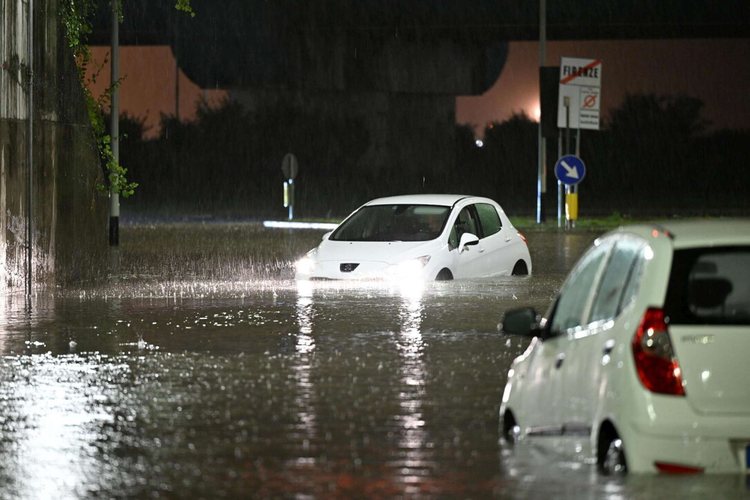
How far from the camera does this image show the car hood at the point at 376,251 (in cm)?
2253

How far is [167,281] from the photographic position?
82.0 feet

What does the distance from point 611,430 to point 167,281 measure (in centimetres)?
1757

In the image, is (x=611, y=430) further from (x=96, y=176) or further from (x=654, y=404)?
(x=96, y=176)

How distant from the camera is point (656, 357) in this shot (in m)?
7.64

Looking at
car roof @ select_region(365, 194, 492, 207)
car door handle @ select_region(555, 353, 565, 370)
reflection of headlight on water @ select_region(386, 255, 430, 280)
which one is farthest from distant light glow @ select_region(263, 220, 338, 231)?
car door handle @ select_region(555, 353, 565, 370)

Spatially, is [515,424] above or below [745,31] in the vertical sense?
below

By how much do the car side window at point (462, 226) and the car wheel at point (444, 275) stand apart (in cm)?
31

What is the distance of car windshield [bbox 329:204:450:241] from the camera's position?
23.2 meters

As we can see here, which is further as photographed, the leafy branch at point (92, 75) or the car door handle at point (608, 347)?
the leafy branch at point (92, 75)

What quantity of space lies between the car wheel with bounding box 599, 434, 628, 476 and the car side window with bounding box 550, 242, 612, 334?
2.71 feet

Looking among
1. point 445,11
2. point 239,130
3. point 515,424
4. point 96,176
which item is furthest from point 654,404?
point 239,130

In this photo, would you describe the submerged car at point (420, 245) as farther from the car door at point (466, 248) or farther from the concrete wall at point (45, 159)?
the concrete wall at point (45, 159)

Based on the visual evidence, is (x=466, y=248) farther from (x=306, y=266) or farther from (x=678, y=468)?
(x=678, y=468)

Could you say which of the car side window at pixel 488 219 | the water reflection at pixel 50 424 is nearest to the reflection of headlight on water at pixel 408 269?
the car side window at pixel 488 219
